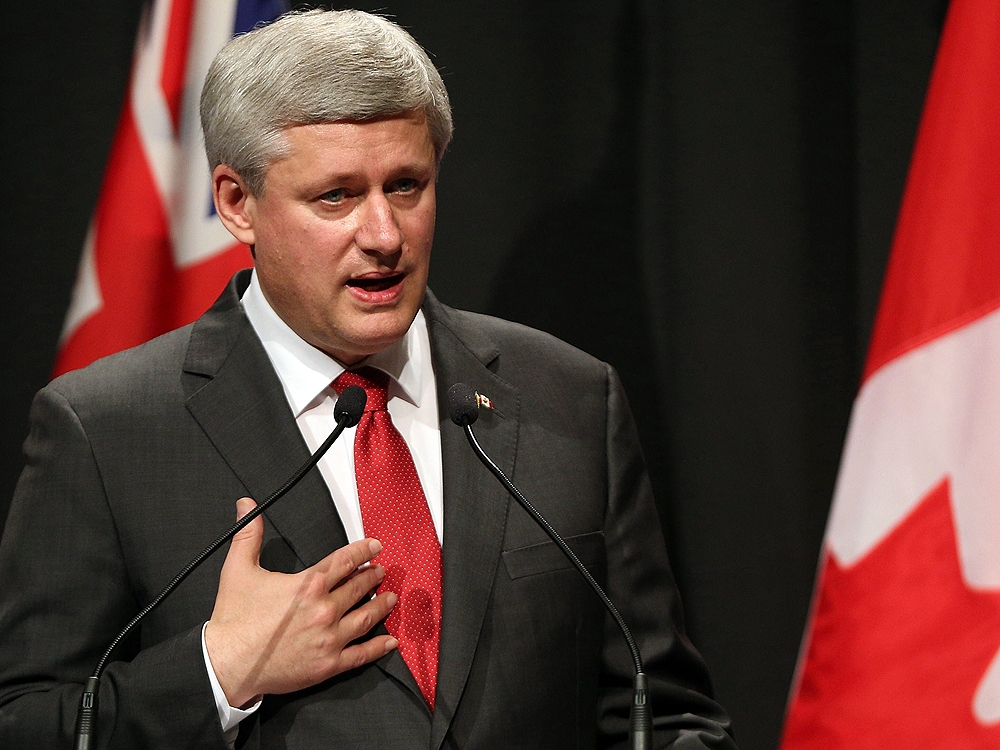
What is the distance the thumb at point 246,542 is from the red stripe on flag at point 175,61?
114 centimetres

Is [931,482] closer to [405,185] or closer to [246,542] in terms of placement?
[405,185]

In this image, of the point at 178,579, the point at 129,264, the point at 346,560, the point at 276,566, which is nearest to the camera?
the point at 178,579

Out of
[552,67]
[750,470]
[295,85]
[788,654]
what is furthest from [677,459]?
[295,85]

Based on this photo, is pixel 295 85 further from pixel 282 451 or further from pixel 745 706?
pixel 745 706

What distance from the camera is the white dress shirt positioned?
1.68 m

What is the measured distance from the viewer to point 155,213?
241 centimetres

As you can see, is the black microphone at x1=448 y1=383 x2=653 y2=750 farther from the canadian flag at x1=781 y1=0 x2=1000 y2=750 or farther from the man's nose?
the canadian flag at x1=781 y1=0 x2=1000 y2=750

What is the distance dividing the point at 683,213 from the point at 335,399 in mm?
1099

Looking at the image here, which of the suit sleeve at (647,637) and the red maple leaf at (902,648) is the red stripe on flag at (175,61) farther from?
the red maple leaf at (902,648)

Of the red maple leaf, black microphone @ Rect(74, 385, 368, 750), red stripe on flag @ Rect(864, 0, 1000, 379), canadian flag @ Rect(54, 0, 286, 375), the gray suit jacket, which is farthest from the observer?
canadian flag @ Rect(54, 0, 286, 375)

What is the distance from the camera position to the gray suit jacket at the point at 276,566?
1.54 m

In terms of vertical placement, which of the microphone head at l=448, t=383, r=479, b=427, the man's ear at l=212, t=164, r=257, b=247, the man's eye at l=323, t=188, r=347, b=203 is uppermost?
the man's eye at l=323, t=188, r=347, b=203

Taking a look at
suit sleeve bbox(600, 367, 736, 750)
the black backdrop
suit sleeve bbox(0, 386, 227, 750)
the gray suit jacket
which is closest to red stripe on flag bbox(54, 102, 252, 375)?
the black backdrop

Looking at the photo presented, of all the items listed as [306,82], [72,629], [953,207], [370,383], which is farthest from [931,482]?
[72,629]
